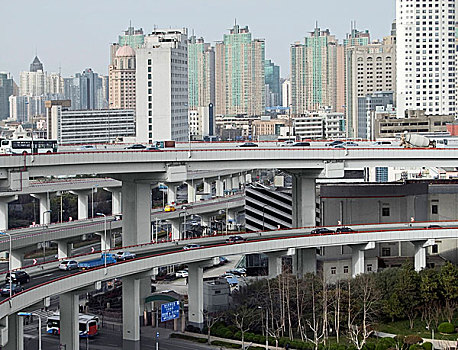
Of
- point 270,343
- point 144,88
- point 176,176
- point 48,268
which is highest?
point 144,88

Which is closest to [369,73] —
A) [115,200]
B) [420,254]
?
[115,200]

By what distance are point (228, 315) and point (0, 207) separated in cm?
3334

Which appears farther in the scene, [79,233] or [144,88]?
[144,88]

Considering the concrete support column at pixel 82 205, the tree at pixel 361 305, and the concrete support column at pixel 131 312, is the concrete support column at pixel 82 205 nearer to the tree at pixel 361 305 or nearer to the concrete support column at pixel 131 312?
the concrete support column at pixel 131 312

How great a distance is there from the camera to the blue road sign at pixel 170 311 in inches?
1790

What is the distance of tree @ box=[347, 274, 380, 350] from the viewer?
42500 mm

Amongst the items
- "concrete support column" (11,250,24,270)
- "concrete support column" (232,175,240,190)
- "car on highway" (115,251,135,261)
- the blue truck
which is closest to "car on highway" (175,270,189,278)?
"concrete support column" (11,250,24,270)

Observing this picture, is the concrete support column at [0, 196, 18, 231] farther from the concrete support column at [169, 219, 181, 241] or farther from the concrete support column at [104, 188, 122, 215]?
the concrete support column at [169, 219, 181, 241]

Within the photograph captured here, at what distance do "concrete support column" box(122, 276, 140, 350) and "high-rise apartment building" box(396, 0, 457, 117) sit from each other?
336 ft

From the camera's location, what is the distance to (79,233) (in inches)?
2557

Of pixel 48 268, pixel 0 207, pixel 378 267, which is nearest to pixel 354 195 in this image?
pixel 378 267

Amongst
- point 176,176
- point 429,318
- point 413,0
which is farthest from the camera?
point 413,0

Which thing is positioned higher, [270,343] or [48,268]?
[48,268]

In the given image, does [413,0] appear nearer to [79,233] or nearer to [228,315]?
[79,233]
